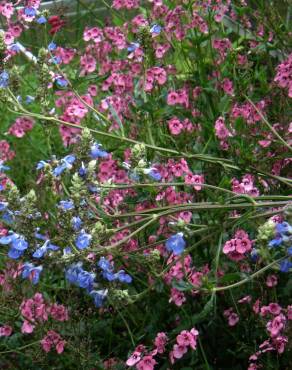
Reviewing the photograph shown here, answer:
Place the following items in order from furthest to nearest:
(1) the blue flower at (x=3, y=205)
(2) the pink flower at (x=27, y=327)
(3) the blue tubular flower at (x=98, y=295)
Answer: (2) the pink flower at (x=27, y=327) < (3) the blue tubular flower at (x=98, y=295) < (1) the blue flower at (x=3, y=205)

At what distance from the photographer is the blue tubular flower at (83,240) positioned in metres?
2.03

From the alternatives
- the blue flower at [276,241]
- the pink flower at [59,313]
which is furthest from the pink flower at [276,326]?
the pink flower at [59,313]

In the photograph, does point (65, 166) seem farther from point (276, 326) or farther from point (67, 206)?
point (276, 326)

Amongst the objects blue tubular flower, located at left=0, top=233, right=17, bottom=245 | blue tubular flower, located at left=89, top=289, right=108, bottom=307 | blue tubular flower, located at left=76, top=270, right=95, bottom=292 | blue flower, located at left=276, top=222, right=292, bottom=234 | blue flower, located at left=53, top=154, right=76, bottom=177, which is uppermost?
blue flower, located at left=53, top=154, right=76, bottom=177

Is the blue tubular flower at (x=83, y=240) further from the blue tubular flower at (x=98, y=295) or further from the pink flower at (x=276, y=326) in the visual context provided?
the pink flower at (x=276, y=326)

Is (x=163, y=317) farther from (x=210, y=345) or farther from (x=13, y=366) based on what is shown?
(x=13, y=366)

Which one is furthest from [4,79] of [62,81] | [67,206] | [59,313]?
[59,313]

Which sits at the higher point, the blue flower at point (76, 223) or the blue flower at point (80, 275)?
the blue flower at point (76, 223)

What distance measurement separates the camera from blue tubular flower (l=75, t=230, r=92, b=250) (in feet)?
6.64

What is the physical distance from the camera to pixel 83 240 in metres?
2.04

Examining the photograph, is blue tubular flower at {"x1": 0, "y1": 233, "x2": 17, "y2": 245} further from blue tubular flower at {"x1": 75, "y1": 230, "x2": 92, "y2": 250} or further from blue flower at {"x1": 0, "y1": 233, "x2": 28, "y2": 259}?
blue tubular flower at {"x1": 75, "y1": 230, "x2": 92, "y2": 250}

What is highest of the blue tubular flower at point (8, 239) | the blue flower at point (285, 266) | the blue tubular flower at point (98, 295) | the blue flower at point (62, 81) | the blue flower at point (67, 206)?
the blue flower at point (62, 81)

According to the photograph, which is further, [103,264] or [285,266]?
[103,264]

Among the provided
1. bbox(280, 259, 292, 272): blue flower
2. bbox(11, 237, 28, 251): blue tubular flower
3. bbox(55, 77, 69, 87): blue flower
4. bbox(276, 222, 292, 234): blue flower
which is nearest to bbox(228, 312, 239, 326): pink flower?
bbox(280, 259, 292, 272): blue flower
